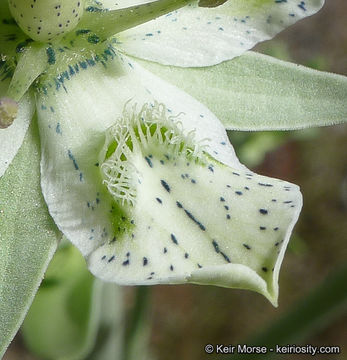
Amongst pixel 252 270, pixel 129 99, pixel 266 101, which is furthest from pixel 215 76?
pixel 252 270

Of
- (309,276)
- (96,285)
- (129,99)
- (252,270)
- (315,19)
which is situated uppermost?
(129,99)

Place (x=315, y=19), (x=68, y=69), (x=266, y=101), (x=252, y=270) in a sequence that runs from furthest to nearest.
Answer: (x=315, y=19), (x=266, y=101), (x=68, y=69), (x=252, y=270)

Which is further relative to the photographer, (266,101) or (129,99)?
(266,101)

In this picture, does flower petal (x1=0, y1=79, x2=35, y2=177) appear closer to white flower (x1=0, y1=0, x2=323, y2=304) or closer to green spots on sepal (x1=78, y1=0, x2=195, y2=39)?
white flower (x1=0, y1=0, x2=323, y2=304)

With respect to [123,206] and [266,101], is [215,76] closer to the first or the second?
[266,101]

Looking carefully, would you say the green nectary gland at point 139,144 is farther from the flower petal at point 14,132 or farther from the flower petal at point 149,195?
the flower petal at point 14,132

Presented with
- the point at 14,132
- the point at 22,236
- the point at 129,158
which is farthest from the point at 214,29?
the point at 22,236
